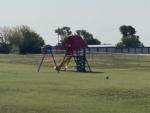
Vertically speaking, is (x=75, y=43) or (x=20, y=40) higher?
(x=75, y=43)

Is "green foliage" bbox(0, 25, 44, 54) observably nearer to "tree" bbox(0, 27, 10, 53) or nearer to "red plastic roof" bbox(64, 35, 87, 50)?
"tree" bbox(0, 27, 10, 53)

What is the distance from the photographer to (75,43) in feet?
187

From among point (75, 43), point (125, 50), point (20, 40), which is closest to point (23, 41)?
point (20, 40)

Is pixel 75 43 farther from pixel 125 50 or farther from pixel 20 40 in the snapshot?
pixel 125 50

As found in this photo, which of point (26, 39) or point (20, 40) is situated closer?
point (20, 40)

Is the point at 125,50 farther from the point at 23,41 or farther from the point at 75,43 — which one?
the point at 75,43

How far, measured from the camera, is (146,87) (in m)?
28.6

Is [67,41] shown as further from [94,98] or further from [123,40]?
[123,40]

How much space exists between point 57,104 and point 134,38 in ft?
579

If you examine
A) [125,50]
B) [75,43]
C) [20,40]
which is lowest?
[125,50]

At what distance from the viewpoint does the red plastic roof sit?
186ft

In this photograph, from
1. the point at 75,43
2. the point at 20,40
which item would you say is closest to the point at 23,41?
the point at 20,40

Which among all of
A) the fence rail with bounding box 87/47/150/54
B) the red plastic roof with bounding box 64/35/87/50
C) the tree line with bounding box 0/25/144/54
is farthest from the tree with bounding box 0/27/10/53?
the red plastic roof with bounding box 64/35/87/50

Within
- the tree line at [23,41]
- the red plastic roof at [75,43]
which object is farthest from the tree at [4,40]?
the red plastic roof at [75,43]
